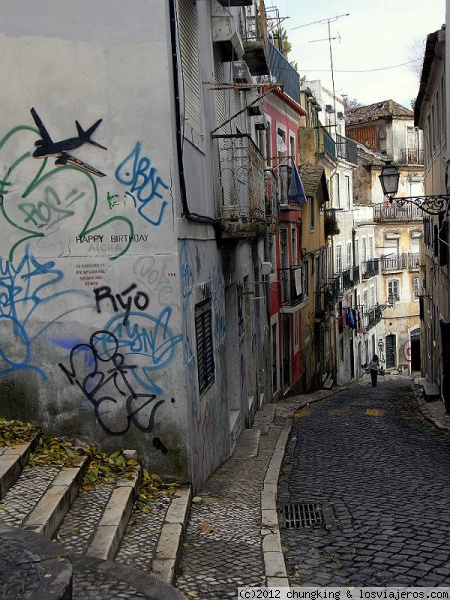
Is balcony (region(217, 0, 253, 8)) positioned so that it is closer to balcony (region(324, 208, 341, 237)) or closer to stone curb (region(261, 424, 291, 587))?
stone curb (region(261, 424, 291, 587))

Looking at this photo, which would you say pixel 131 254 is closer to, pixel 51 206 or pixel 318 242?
pixel 51 206

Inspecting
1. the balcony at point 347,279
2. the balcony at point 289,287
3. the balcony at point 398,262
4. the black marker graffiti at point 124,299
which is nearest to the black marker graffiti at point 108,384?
the black marker graffiti at point 124,299

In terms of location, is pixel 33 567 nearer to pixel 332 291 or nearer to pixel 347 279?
pixel 332 291

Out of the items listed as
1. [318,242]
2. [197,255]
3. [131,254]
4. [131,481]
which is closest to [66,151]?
[131,254]

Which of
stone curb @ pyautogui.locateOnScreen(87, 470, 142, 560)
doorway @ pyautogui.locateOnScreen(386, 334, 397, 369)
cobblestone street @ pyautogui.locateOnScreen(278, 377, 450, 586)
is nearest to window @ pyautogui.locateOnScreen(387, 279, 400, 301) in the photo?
doorway @ pyautogui.locateOnScreen(386, 334, 397, 369)

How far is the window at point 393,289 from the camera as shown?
5097 cm

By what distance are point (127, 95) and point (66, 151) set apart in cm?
90

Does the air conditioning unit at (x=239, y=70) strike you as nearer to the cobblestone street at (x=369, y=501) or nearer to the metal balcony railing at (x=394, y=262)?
the cobblestone street at (x=369, y=501)

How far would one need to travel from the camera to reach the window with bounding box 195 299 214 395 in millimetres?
9562

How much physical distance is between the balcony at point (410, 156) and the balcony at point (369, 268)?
28.6ft

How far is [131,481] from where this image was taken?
8.00 meters

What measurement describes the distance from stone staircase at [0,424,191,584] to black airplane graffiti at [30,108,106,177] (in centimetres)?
295

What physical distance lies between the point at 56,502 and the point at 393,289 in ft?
151

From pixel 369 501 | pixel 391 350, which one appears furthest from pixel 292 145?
pixel 391 350
